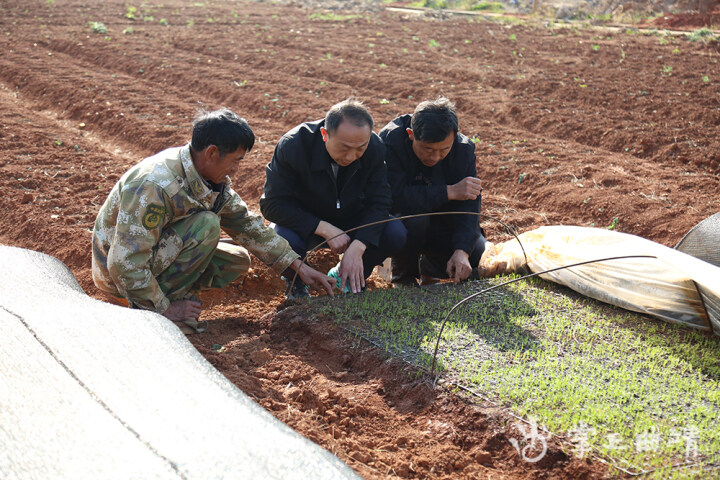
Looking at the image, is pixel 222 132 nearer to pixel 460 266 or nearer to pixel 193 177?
pixel 193 177

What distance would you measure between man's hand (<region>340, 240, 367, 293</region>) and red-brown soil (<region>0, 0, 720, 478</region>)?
418mm

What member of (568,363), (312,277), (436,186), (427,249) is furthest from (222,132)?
(427,249)

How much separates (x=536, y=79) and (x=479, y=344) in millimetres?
7810

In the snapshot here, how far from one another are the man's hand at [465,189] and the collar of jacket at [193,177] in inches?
60.6

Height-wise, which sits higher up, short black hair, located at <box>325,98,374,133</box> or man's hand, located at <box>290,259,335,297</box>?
short black hair, located at <box>325,98,374,133</box>

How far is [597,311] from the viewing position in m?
3.29

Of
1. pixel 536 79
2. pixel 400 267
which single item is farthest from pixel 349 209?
pixel 536 79

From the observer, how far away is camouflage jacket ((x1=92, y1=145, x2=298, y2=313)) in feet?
8.98

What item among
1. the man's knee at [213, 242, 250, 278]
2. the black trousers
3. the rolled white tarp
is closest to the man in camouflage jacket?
the man's knee at [213, 242, 250, 278]

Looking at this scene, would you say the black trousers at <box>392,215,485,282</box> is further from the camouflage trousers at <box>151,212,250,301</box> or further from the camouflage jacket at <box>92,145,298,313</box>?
the camouflage jacket at <box>92,145,298,313</box>

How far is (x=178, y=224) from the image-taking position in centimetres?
303

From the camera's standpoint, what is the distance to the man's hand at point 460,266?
12.1 ft
